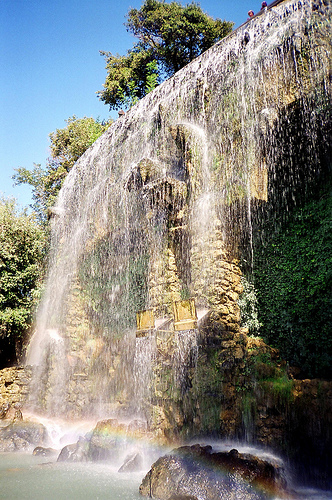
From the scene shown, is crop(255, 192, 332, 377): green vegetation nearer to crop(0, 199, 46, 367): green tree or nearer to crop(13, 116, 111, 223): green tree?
crop(0, 199, 46, 367): green tree

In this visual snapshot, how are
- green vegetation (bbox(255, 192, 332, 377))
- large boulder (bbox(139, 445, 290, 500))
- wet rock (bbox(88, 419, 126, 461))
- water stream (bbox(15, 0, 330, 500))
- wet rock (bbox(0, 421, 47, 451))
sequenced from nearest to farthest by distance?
large boulder (bbox(139, 445, 290, 500)) → wet rock (bbox(88, 419, 126, 461)) → green vegetation (bbox(255, 192, 332, 377)) → water stream (bbox(15, 0, 330, 500)) → wet rock (bbox(0, 421, 47, 451))

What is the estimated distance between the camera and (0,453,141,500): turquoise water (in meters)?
5.28

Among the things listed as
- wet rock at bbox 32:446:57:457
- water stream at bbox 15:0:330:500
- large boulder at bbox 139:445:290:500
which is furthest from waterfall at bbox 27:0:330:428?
large boulder at bbox 139:445:290:500

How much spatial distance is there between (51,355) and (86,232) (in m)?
4.20

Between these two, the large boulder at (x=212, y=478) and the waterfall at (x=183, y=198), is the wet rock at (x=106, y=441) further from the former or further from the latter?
the large boulder at (x=212, y=478)

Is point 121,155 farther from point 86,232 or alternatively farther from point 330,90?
point 330,90

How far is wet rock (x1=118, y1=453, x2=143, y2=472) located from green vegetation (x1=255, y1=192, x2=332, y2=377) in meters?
3.47

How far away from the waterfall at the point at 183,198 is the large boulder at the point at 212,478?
2.46m

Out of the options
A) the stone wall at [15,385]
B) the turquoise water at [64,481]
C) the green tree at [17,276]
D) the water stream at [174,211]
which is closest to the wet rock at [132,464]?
the turquoise water at [64,481]

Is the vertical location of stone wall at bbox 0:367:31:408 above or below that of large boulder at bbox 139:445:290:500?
above

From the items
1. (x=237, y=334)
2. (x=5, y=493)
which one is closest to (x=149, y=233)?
(x=237, y=334)

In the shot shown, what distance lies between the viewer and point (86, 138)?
62.5 feet

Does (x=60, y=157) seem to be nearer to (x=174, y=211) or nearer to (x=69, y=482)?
(x=174, y=211)

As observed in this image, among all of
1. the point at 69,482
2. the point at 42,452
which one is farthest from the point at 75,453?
the point at 69,482
